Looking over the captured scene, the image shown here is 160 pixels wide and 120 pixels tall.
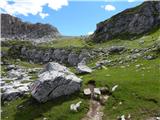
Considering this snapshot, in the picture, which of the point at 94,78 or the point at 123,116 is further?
the point at 94,78

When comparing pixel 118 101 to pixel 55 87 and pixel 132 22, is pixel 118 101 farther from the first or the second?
pixel 132 22

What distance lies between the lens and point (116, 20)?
5157 inches

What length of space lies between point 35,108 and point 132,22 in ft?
253

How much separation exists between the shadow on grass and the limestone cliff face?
66962 mm

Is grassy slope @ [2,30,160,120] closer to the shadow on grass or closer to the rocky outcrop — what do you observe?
A: the shadow on grass

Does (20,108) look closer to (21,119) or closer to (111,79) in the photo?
(21,119)

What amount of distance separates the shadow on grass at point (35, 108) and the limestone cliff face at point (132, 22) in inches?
2636

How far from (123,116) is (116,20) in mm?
89095

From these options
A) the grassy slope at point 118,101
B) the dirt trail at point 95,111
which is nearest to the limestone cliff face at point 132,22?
the grassy slope at point 118,101

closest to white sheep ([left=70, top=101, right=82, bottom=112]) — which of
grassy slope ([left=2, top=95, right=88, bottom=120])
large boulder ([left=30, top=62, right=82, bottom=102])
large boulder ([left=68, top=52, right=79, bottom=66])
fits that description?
grassy slope ([left=2, top=95, right=88, bottom=120])

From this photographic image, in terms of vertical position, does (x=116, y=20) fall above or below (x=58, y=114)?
above

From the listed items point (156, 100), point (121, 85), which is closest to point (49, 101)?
point (121, 85)

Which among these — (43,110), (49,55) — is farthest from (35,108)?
(49,55)

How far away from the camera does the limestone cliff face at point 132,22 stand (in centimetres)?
11781
